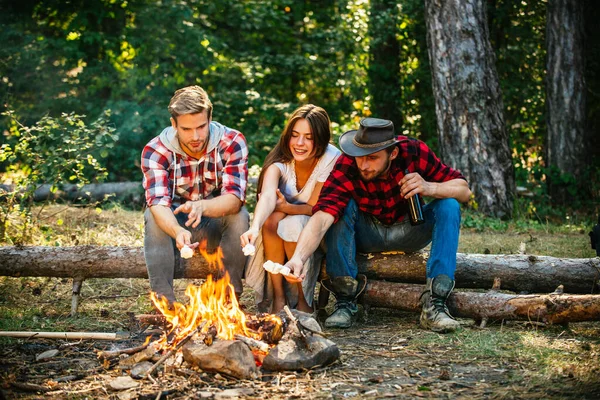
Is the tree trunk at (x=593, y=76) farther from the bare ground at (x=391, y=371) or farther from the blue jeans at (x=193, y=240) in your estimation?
the blue jeans at (x=193, y=240)

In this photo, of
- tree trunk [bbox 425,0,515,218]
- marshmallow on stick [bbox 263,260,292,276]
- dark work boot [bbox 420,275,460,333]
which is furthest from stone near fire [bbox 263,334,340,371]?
tree trunk [bbox 425,0,515,218]

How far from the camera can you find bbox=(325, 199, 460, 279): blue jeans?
4.70 meters

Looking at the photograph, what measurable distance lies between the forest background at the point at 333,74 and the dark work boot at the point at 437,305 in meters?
4.54

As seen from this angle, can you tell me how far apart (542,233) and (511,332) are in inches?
158

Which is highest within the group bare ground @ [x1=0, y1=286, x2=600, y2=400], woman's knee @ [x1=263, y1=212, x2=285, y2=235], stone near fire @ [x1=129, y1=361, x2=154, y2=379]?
woman's knee @ [x1=263, y1=212, x2=285, y2=235]

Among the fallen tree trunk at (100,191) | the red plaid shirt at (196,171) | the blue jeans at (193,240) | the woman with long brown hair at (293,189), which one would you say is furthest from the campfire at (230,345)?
the fallen tree trunk at (100,191)

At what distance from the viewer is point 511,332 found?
4.43 m

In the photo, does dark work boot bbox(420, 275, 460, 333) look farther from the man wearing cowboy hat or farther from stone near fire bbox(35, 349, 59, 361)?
stone near fire bbox(35, 349, 59, 361)

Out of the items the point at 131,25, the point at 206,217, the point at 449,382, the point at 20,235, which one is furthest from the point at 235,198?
the point at 131,25

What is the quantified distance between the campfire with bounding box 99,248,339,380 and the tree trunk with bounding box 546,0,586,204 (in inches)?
292

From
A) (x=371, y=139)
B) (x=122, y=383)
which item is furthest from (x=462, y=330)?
(x=122, y=383)

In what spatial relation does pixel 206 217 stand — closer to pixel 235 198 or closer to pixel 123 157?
pixel 235 198

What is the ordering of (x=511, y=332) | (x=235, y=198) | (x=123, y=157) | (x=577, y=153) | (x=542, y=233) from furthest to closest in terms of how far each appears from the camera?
1. (x=123, y=157)
2. (x=577, y=153)
3. (x=542, y=233)
4. (x=235, y=198)
5. (x=511, y=332)

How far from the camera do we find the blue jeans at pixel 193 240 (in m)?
4.78
